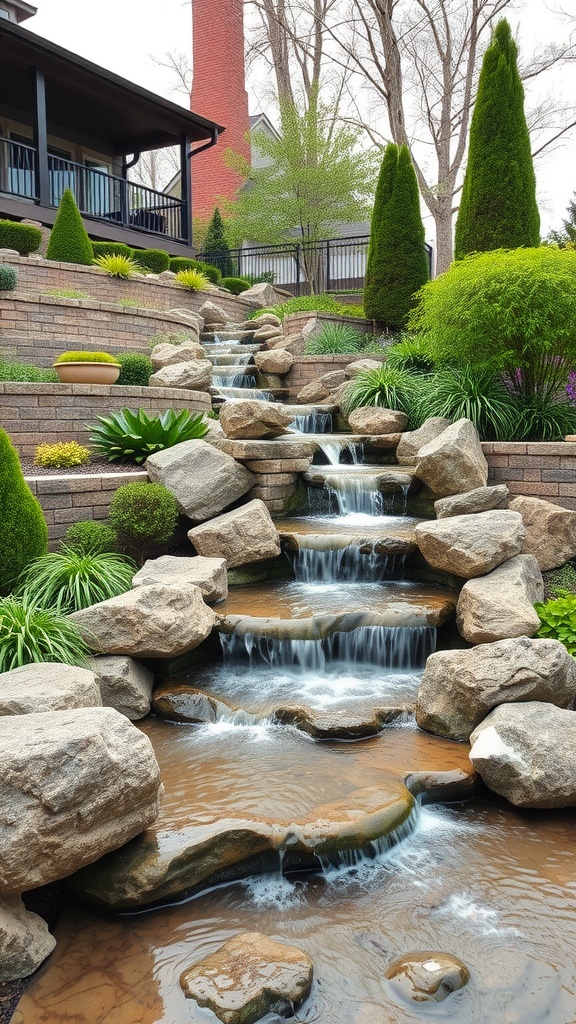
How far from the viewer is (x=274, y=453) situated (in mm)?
6633

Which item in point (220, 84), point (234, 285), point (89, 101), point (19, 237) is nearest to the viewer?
point (19, 237)

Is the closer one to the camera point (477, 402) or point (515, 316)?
point (515, 316)

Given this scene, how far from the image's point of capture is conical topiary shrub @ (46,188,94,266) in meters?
12.6

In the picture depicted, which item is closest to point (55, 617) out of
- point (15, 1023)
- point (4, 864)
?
point (4, 864)

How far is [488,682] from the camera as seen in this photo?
3.72 metres

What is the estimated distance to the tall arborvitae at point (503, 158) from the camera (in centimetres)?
937

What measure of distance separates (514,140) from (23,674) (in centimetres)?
912

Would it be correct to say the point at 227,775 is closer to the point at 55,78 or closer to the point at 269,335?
the point at 269,335

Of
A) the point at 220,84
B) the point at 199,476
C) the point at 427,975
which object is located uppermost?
the point at 220,84

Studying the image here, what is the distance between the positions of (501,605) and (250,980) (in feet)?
8.97

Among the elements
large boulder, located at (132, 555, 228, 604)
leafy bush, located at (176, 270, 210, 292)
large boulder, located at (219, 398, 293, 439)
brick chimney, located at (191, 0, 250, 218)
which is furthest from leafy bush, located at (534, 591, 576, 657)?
brick chimney, located at (191, 0, 250, 218)

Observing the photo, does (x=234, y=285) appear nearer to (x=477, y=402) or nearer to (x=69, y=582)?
(x=477, y=402)

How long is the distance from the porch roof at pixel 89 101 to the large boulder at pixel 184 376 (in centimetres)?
872

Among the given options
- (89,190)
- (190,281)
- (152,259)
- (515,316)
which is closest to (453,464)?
(515,316)
